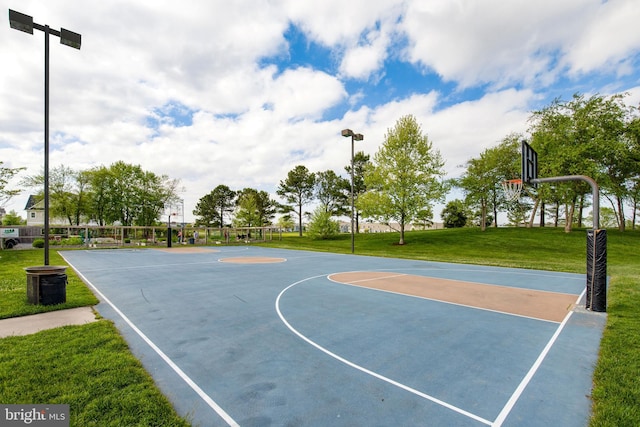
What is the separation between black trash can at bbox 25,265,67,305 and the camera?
22.9ft

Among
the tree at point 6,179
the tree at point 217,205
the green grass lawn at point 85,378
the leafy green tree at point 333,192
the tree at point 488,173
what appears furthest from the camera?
the tree at point 217,205

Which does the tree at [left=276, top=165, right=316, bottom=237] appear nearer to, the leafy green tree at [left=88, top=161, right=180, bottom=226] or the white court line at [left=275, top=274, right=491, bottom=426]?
the leafy green tree at [left=88, top=161, right=180, bottom=226]

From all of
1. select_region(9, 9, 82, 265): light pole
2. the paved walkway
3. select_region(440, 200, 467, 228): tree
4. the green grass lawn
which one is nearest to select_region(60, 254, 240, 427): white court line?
the green grass lawn

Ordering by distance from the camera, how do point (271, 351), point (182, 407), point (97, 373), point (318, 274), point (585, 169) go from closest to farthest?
point (182, 407), point (97, 373), point (271, 351), point (318, 274), point (585, 169)

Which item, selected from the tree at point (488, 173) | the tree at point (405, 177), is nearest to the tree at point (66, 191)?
the tree at point (405, 177)

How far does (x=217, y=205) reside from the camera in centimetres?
6172

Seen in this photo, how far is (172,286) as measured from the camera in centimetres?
987

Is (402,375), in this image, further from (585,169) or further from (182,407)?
(585,169)

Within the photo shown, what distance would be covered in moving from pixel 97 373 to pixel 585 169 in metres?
36.0

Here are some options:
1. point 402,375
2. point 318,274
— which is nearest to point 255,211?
point 318,274

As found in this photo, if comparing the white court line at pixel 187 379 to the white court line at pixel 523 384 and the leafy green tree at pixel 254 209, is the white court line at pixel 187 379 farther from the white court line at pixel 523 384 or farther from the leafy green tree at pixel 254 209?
the leafy green tree at pixel 254 209

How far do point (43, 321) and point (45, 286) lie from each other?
143 centimetres

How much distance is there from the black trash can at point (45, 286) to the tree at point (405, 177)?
24094 mm

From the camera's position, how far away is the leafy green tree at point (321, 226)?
130 feet
